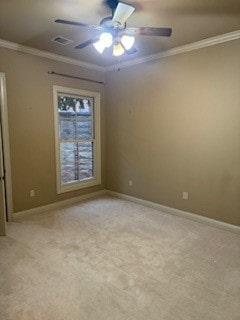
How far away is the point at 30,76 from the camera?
3.75m

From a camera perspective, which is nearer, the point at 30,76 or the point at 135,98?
the point at 30,76

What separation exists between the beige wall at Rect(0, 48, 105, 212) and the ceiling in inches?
15.4

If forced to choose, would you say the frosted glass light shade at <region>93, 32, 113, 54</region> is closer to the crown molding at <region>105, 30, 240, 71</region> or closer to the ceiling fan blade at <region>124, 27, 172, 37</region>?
the ceiling fan blade at <region>124, 27, 172, 37</region>

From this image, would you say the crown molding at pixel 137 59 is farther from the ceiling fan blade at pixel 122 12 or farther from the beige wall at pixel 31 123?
the ceiling fan blade at pixel 122 12

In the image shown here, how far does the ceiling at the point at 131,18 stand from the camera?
2.38m

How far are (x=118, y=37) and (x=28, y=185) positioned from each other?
2706mm

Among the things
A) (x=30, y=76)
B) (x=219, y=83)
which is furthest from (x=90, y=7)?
(x=219, y=83)

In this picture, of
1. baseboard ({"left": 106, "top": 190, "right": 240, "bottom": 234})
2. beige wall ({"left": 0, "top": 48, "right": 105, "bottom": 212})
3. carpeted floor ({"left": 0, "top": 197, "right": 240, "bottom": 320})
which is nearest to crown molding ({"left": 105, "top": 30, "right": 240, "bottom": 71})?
beige wall ({"left": 0, "top": 48, "right": 105, "bottom": 212})

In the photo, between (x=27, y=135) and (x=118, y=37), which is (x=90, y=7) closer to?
(x=118, y=37)

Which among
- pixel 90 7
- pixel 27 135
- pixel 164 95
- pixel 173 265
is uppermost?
pixel 90 7

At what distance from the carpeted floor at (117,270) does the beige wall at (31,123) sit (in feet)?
1.82

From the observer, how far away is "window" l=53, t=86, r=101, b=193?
4.30 metres

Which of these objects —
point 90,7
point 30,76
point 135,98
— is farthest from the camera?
point 135,98

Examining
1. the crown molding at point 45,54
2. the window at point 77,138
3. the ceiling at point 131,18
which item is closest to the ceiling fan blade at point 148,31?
the ceiling at point 131,18
